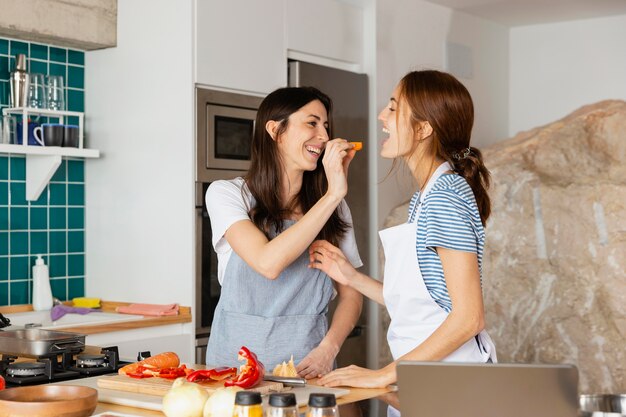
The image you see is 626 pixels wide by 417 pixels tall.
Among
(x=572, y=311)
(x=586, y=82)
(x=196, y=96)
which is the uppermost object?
(x=586, y=82)

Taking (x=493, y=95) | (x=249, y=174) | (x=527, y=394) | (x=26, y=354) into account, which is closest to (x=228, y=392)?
(x=527, y=394)

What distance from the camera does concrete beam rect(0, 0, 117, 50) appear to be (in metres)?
3.53

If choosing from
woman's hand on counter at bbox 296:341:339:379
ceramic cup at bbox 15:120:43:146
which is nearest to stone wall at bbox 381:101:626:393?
woman's hand on counter at bbox 296:341:339:379

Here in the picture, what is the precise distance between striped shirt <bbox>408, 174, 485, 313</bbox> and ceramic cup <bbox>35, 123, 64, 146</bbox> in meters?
2.07

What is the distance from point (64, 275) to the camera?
3904mm

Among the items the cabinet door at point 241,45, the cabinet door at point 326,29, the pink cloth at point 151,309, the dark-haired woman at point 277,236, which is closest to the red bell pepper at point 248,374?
the dark-haired woman at point 277,236

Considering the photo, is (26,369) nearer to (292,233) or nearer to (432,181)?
(292,233)

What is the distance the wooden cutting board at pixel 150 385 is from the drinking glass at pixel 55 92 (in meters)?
2.06

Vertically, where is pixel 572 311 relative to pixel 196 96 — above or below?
below

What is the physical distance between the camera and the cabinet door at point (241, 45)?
362 centimetres

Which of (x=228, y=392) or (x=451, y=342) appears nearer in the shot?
(x=228, y=392)

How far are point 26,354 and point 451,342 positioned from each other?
1094mm

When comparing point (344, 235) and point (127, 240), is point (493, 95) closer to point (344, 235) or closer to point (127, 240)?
point (127, 240)

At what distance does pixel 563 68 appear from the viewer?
5.72 metres
